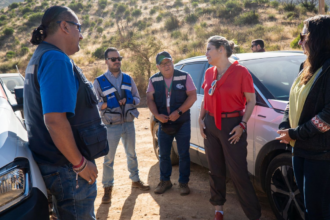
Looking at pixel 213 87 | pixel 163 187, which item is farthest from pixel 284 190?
pixel 163 187

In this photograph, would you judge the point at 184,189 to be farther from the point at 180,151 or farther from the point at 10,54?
the point at 10,54

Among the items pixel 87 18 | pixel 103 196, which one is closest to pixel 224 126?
pixel 103 196

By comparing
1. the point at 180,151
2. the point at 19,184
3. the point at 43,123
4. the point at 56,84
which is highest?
the point at 56,84

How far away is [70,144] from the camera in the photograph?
1.99m

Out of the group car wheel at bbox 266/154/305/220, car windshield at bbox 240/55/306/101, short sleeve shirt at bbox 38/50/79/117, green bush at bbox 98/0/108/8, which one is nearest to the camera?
short sleeve shirt at bbox 38/50/79/117

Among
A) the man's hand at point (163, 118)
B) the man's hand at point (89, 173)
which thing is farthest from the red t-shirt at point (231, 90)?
the man's hand at point (89, 173)

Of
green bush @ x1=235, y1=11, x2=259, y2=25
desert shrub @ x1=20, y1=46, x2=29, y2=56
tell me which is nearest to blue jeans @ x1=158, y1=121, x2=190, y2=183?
green bush @ x1=235, y1=11, x2=259, y2=25

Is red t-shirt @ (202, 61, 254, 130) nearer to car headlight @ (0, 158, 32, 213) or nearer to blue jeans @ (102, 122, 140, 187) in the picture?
blue jeans @ (102, 122, 140, 187)

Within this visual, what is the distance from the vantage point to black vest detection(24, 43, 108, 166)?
208cm

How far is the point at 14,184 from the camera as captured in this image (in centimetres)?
187

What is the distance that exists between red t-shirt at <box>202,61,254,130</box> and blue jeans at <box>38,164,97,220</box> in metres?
1.68

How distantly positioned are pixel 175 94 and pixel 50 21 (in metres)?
2.44

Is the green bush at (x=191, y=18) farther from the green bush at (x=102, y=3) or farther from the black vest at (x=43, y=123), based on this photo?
the black vest at (x=43, y=123)

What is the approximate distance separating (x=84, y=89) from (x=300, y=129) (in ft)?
5.47
